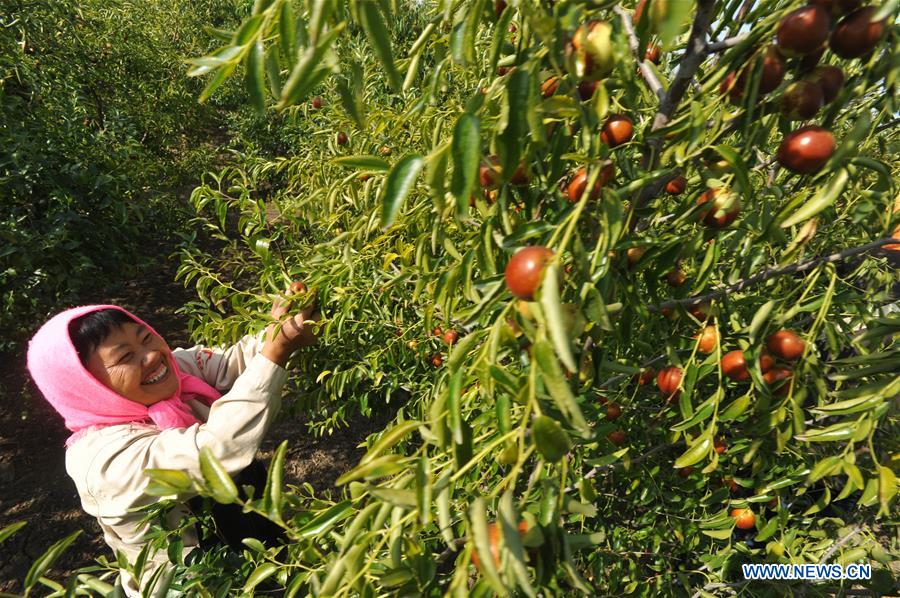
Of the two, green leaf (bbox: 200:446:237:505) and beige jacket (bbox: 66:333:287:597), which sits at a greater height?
green leaf (bbox: 200:446:237:505)

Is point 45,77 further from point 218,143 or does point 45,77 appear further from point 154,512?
point 218,143

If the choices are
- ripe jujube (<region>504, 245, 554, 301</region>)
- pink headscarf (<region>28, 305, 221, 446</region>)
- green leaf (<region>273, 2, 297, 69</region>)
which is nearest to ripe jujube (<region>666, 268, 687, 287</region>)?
ripe jujube (<region>504, 245, 554, 301</region>)

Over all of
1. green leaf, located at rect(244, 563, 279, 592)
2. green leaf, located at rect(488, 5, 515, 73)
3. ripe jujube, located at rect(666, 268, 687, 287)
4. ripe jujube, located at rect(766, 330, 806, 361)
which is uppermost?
green leaf, located at rect(488, 5, 515, 73)

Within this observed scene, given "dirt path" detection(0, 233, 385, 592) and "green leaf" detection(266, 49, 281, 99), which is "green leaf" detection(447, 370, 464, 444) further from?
"dirt path" detection(0, 233, 385, 592)

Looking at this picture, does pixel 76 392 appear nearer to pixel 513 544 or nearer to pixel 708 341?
pixel 513 544

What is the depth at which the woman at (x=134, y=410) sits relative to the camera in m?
1.18

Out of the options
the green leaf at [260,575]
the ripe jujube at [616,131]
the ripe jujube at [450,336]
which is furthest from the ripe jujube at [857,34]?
the ripe jujube at [450,336]

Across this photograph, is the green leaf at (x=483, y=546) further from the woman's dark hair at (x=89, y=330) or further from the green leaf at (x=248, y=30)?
the woman's dark hair at (x=89, y=330)

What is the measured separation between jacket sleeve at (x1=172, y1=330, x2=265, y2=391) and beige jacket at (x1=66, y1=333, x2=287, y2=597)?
1.49 ft

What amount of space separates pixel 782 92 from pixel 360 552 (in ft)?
2.42

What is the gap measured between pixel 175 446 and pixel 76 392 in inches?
15.4

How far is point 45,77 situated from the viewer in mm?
3295

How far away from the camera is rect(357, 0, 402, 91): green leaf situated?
43 cm

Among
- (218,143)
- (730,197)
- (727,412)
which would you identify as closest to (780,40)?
(730,197)
